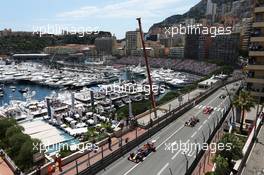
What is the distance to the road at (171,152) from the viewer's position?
89.2ft

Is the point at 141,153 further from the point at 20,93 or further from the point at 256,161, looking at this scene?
the point at 20,93

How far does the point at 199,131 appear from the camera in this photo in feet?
131

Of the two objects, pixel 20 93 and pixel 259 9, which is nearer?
pixel 259 9

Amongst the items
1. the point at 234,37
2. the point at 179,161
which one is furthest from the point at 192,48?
the point at 179,161

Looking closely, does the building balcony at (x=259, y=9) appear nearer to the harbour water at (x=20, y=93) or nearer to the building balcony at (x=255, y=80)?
the building balcony at (x=255, y=80)

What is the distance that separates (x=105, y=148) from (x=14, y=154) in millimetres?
12242

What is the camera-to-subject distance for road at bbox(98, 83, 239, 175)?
89.2ft

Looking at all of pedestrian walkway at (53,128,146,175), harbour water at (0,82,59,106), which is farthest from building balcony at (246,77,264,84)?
harbour water at (0,82,59,106)

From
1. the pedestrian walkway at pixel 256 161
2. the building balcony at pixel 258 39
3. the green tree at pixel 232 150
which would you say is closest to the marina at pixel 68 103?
the green tree at pixel 232 150

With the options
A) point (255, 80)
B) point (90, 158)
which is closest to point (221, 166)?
point (90, 158)

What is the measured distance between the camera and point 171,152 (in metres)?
31.9

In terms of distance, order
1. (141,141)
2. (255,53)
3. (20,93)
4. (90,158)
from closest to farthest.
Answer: (90,158), (141,141), (255,53), (20,93)

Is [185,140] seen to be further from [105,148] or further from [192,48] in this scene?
[192,48]

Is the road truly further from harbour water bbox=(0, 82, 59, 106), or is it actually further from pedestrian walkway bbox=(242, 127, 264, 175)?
harbour water bbox=(0, 82, 59, 106)
